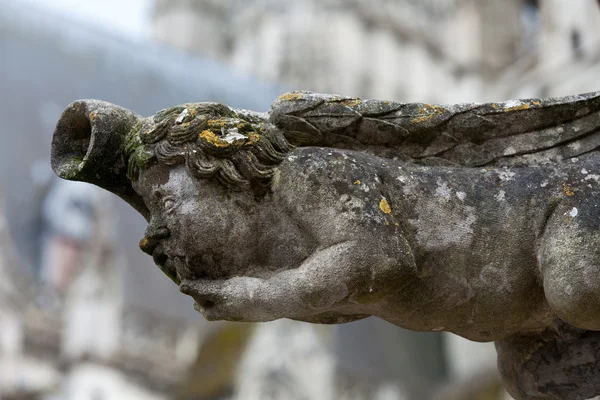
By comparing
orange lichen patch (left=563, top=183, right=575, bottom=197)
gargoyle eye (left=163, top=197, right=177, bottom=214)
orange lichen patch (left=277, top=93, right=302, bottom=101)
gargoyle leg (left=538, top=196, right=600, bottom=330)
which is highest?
orange lichen patch (left=277, top=93, right=302, bottom=101)

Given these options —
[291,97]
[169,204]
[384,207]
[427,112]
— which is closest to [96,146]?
[169,204]

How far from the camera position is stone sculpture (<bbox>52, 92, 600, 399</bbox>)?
3.05 metres

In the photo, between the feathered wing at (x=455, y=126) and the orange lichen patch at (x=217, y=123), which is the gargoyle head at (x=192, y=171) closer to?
the orange lichen patch at (x=217, y=123)

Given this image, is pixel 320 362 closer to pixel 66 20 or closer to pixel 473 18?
pixel 473 18

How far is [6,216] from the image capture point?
51.8 ft

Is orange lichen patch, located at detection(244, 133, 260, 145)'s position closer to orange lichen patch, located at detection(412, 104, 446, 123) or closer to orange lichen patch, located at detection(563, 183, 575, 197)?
orange lichen patch, located at detection(412, 104, 446, 123)

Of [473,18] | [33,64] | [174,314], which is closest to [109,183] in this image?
[174,314]

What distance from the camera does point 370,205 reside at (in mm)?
3066

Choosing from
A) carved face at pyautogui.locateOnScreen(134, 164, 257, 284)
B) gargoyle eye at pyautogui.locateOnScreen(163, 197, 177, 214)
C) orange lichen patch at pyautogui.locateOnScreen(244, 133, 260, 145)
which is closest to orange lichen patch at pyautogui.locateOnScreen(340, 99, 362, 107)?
orange lichen patch at pyautogui.locateOnScreen(244, 133, 260, 145)

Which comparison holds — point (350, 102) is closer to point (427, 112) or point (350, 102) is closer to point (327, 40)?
point (427, 112)

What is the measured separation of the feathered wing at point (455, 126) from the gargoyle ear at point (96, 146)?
0.43 metres

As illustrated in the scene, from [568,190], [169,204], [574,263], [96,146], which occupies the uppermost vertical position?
[96,146]

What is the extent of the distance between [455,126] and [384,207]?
15.1 inches

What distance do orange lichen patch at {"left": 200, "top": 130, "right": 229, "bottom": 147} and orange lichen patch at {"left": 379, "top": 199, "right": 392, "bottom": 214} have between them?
44cm
